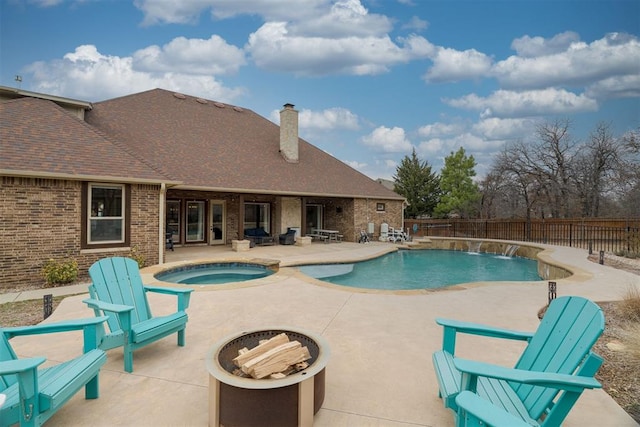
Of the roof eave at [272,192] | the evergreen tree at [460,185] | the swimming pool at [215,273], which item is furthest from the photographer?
the evergreen tree at [460,185]

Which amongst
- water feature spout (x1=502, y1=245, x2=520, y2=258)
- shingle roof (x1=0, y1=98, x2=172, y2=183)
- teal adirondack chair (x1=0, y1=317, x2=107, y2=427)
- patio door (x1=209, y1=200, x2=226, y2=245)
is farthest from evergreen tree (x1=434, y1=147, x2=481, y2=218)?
teal adirondack chair (x1=0, y1=317, x2=107, y2=427)

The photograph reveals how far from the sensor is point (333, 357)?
12.5ft

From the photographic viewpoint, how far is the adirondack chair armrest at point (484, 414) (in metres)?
1.65

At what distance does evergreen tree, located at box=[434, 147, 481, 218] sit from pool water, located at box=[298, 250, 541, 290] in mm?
11538

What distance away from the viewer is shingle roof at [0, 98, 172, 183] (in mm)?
7961

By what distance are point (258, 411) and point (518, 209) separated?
1092 inches

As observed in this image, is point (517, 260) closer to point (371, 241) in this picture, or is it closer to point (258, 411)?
point (371, 241)

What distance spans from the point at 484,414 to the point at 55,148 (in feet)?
35.8

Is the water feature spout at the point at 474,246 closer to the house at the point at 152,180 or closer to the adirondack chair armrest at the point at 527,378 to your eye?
the house at the point at 152,180

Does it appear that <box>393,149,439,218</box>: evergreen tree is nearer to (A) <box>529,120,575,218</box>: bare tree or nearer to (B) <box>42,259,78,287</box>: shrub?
(A) <box>529,120,575,218</box>: bare tree

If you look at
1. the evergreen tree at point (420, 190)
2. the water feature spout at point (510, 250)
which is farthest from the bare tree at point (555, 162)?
the water feature spout at point (510, 250)

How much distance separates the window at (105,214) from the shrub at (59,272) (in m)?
0.90

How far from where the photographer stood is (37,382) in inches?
88.4

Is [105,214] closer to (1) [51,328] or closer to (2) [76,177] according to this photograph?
(2) [76,177]
